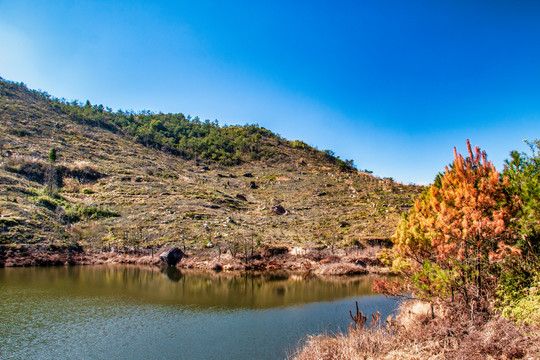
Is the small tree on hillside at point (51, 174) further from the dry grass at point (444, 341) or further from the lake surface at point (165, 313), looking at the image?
the dry grass at point (444, 341)

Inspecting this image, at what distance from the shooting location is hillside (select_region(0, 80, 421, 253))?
2076 inches

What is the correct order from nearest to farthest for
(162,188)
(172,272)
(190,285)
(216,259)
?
(190,285) < (172,272) < (216,259) < (162,188)

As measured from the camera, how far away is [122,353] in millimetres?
17125

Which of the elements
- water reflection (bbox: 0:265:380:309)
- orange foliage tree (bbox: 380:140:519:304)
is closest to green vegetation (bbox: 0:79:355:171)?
water reflection (bbox: 0:265:380:309)

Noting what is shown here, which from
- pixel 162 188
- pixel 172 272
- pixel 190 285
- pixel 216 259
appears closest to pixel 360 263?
pixel 216 259

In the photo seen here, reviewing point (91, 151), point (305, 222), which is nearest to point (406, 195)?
point (305, 222)

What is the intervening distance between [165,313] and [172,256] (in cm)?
2378

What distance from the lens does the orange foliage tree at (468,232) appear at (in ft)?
42.2

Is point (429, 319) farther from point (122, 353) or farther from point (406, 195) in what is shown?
point (406, 195)

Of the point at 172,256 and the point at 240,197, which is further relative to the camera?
the point at 240,197

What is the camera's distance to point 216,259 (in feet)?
156

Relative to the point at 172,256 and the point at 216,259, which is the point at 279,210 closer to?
the point at 216,259

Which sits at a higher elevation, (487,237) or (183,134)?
(183,134)

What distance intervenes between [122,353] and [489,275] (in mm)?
18442
